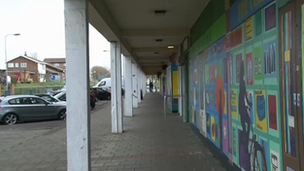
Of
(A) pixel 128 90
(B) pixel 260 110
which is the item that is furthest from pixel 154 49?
(B) pixel 260 110

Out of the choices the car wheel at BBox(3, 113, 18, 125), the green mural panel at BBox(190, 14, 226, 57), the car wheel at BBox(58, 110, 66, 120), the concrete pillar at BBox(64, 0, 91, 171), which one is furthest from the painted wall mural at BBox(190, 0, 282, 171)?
the car wheel at BBox(3, 113, 18, 125)

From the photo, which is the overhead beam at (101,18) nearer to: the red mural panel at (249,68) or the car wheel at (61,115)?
the red mural panel at (249,68)

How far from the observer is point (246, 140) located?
3924mm

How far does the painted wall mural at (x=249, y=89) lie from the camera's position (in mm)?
3031

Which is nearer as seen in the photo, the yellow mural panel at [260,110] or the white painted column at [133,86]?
the yellow mural panel at [260,110]

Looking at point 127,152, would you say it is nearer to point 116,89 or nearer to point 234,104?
point 116,89

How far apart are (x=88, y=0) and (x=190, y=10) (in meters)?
2.94

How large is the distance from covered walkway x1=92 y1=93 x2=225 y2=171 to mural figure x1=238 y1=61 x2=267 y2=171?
1273mm

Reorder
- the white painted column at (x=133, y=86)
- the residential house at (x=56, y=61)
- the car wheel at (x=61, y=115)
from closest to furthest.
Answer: the car wheel at (x=61, y=115)
the white painted column at (x=133, y=86)
the residential house at (x=56, y=61)

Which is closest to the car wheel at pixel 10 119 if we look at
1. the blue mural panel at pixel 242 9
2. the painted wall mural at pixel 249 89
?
the painted wall mural at pixel 249 89

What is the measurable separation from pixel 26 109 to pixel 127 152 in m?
9.24

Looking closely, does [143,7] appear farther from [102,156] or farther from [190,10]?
[102,156]

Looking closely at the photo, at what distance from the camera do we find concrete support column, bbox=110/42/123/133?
31.1 feet

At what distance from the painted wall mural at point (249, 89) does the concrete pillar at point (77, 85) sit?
2.38 m
